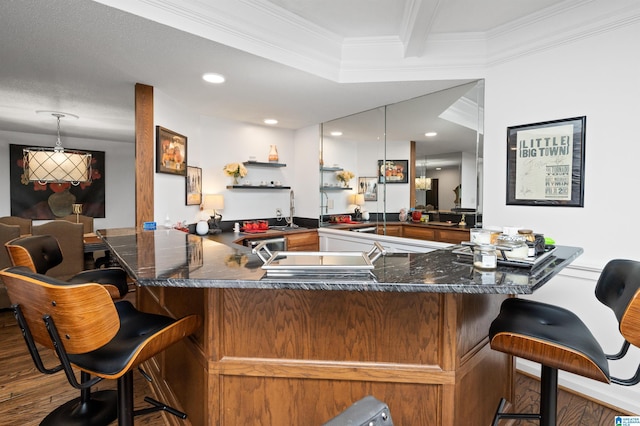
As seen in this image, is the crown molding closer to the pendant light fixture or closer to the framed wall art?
the framed wall art

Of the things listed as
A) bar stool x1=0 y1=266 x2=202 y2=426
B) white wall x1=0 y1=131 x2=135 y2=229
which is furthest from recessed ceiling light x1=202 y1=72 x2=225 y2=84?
white wall x1=0 y1=131 x2=135 y2=229

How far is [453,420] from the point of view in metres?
1.32

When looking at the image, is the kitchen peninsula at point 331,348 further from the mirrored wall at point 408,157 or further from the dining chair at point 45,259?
the mirrored wall at point 408,157

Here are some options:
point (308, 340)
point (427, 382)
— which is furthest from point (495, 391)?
point (308, 340)

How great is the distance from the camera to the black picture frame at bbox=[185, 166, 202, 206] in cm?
382

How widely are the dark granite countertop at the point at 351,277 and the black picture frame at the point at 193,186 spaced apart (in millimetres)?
2014

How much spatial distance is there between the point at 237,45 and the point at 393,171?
6.95 ft

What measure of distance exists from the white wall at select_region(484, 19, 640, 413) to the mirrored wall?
46cm

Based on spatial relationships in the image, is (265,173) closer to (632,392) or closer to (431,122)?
(431,122)

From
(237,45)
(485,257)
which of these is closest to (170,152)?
(237,45)

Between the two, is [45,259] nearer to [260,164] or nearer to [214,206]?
[214,206]

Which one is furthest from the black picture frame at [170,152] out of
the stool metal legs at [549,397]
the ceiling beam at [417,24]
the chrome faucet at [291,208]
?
the stool metal legs at [549,397]

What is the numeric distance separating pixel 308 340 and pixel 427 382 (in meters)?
0.51

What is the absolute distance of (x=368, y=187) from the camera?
156 inches
